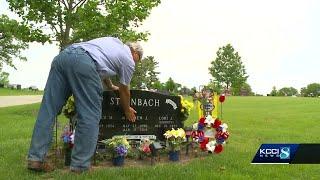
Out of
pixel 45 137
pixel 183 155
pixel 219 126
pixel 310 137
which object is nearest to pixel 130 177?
pixel 45 137

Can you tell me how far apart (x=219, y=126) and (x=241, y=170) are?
1.77m

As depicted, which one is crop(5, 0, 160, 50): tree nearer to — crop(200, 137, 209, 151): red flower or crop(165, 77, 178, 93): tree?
crop(200, 137, 209, 151): red flower

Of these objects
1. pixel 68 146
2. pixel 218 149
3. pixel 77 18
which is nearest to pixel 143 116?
pixel 218 149

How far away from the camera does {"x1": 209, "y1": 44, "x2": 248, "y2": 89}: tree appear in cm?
9188

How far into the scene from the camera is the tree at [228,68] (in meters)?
91.9

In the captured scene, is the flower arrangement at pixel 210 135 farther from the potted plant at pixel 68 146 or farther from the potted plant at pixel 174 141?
the potted plant at pixel 68 146

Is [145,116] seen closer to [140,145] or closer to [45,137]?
[140,145]

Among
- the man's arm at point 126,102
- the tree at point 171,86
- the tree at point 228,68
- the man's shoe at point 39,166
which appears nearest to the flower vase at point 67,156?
the man's shoe at point 39,166

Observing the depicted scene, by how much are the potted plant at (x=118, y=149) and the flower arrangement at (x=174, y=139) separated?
0.82 meters

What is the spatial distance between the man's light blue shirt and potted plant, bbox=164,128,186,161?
1637mm

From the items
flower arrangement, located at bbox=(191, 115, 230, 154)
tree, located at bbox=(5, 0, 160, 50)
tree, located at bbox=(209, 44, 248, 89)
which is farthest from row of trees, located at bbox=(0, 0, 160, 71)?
tree, located at bbox=(209, 44, 248, 89)

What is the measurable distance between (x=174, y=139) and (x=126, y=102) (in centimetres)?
→ 123

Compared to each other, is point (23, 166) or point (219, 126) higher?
point (219, 126)

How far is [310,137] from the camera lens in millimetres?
13195
